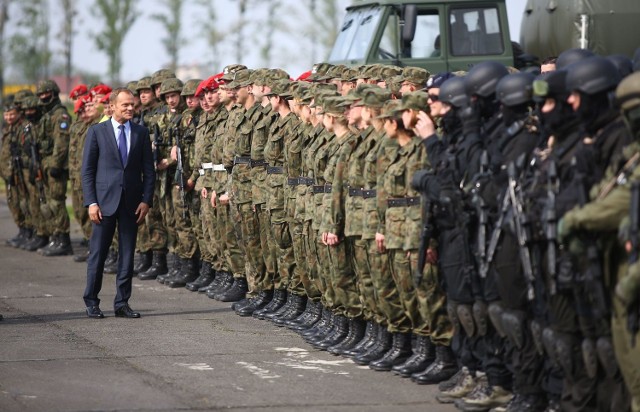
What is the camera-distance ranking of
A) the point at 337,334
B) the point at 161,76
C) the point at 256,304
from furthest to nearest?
the point at 161,76, the point at 256,304, the point at 337,334

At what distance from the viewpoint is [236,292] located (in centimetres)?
1456

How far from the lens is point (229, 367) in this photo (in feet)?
34.3

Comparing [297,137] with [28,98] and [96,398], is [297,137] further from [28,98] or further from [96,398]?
[28,98]

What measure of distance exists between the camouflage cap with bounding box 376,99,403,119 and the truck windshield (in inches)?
271

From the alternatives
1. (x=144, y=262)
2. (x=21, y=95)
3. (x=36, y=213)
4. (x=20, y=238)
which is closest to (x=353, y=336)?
(x=144, y=262)

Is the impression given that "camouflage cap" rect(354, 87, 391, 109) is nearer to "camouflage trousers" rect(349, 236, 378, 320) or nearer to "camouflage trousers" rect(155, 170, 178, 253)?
"camouflage trousers" rect(349, 236, 378, 320)

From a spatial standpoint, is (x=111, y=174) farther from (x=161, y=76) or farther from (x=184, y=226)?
(x=161, y=76)

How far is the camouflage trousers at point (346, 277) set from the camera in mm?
11055

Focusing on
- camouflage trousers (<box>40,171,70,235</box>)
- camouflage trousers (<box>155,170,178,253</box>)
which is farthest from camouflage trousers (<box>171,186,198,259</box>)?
camouflage trousers (<box>40,171,70,235</box>)

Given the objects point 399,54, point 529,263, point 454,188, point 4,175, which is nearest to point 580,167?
point 529,263

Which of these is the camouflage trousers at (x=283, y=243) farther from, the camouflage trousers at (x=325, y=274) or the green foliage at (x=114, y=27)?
the green foliage at (x=114, y=27)

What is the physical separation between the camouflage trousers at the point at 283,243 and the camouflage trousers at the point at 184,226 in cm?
312

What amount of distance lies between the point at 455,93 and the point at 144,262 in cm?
841

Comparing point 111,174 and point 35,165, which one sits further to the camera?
point 35,165
